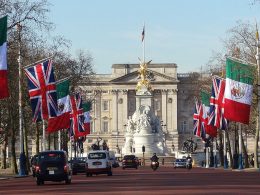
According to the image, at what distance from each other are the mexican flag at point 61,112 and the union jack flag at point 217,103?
1153 cm

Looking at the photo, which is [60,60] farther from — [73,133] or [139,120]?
[139,120]

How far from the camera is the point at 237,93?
61.1 metres

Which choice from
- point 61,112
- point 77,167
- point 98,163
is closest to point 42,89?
point 98,163

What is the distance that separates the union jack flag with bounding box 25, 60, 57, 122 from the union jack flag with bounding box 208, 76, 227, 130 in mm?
15718

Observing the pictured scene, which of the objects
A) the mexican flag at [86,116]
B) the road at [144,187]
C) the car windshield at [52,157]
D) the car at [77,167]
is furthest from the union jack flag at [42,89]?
the mexican flag at [86,116]

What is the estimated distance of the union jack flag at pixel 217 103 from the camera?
7250 centimetres

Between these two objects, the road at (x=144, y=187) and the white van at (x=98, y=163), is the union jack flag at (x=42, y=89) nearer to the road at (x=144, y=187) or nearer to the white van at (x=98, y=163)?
the white van at (x=98, y=163)

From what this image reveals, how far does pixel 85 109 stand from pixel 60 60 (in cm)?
780

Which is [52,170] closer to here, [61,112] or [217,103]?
[61,112]

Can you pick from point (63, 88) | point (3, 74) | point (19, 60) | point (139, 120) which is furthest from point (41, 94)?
point (139, 120)

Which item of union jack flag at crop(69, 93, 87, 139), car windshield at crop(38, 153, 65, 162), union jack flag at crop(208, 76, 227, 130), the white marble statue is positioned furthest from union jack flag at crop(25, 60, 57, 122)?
the white marble statue

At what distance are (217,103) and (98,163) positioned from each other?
13.9m

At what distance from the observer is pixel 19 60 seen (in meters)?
66.7

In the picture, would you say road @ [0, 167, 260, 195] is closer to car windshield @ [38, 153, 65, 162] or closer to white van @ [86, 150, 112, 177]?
car windshield @ [38, 153, 65, 162]
